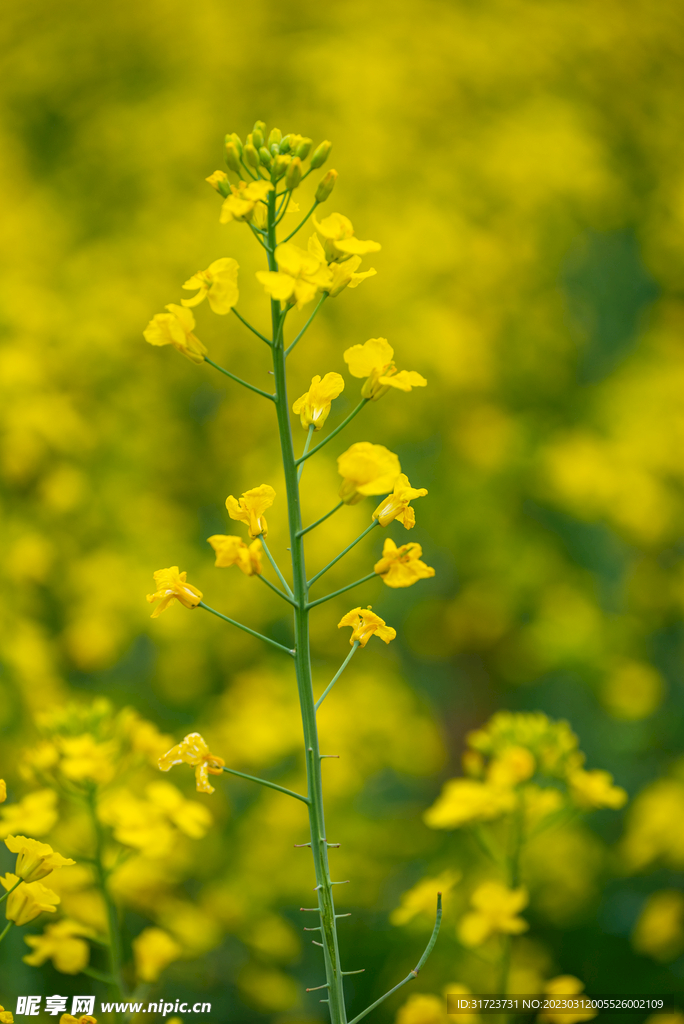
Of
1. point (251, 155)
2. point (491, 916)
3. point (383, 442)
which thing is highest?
point (383, 442)

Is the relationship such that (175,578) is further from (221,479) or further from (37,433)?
(221,479)

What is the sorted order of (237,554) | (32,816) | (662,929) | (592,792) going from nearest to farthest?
1. (237,554)
2. (32,816)
3. (592,792)
4. (662,929)

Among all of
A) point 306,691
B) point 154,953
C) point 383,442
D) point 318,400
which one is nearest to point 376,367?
point 318,400

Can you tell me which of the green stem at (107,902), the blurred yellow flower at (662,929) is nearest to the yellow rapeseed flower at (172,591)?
the green stem at (107,902)

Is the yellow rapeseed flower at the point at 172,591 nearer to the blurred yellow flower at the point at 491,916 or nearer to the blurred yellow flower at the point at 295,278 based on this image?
the blurred yellow flower at the point at 295,278

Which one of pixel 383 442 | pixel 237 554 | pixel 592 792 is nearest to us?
pixel 237 554

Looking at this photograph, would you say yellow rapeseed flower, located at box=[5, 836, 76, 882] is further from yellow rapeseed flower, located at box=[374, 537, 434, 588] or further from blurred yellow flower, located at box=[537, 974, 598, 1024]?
blurred yellow flower, located at box=[537, 974, 598, 1024]

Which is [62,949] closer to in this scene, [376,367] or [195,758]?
[195,758]
